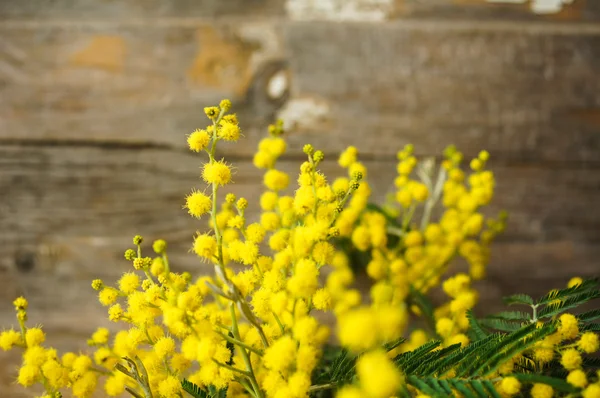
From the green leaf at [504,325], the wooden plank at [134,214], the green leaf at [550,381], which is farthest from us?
the wooden plank at [134,214]

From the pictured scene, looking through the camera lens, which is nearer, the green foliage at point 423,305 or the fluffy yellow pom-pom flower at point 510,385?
the fluffy yellow pom-pom flower at point 510,385

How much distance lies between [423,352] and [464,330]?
187 mm

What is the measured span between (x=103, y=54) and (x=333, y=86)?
370 millimetres

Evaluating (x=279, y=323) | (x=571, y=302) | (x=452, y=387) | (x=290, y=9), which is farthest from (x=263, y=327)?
(x=290, y=9)

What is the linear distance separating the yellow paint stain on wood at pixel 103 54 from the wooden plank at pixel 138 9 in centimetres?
4

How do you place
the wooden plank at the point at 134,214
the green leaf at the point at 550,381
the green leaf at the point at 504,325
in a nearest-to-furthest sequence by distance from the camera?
the green leaf at the point at 550,381 < the green leaf at the point at 504,325 < the wooden plank at the point at 134,214

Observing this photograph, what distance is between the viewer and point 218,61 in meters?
0.82

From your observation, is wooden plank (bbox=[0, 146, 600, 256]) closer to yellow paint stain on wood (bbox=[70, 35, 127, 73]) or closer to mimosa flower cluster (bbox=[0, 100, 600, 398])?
yellow paint stain on wood (bbox=[70, 35, 127, 73])

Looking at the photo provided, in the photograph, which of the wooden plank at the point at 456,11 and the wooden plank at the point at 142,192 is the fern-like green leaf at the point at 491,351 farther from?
the wooden plank at the point at 456,11

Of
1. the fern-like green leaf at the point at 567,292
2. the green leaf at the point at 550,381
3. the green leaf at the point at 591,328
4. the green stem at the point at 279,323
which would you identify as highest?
the green stem at the point at 279,323

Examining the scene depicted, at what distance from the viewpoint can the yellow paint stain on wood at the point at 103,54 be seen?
817mm

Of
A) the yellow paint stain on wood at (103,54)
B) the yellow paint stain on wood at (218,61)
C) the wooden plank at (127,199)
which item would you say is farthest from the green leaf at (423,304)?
the yellow paint stain on wood at (103,54)

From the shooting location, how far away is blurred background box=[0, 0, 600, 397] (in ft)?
2.65

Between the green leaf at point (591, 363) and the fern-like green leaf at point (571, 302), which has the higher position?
the fern-like green leaf at point (571, 302)
